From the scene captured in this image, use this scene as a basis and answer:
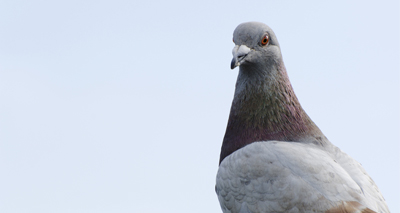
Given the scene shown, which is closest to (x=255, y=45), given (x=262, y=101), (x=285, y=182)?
(x=262, y=101)

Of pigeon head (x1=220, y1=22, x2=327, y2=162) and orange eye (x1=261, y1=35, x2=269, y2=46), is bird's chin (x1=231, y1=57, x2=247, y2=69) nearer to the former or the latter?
pigeon head (x1=220, y1=22, x2=327, y2=162)

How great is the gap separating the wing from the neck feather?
12.8 inches

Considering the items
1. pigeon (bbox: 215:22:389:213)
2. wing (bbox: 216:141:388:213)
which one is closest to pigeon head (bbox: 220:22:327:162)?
pigeon (bbox: 215:22:389:213)

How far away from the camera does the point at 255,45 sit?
19.4 ft

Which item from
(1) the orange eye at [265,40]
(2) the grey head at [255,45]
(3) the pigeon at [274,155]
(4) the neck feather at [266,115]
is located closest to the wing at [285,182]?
(3) the pigeon at [274,155]

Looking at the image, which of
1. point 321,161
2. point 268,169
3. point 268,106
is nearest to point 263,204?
point 268,169

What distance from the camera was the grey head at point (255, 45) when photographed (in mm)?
5830

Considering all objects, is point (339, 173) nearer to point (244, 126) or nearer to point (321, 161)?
point (321, 161)

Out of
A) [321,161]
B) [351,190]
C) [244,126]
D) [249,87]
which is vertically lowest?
[351,190]

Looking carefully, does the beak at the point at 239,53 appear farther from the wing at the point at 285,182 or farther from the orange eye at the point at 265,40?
the wing at the point at 285,182

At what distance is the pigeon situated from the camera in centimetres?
511

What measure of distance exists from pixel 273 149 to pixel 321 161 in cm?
55

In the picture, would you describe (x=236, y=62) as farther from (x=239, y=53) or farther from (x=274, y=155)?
(x=274, y=155)

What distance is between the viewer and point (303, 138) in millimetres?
5914
